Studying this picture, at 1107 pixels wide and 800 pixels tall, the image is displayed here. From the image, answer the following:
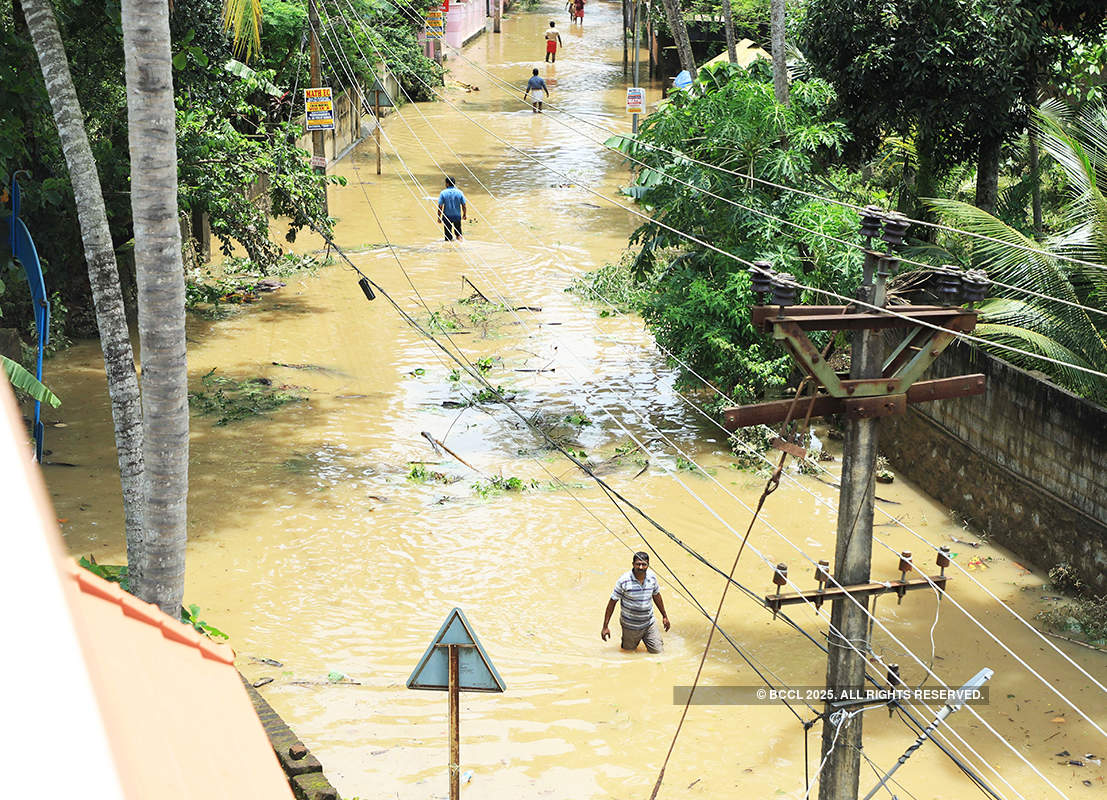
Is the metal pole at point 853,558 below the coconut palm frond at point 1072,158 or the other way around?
below

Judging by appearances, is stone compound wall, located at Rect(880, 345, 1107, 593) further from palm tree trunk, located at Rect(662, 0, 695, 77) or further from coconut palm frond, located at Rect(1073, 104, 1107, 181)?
palm tree trunk, located at Rect(662, 0, 695, 77)

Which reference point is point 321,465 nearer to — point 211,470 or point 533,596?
point 211,470

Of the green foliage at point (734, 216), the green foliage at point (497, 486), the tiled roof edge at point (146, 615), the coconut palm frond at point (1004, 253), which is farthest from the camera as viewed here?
the green foliage at point (734, 216)

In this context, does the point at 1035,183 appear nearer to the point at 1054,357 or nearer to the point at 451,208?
the point at 1054,357

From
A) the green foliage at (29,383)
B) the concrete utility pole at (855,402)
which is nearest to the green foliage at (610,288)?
the green foliage at (29,383)

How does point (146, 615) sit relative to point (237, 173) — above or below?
below

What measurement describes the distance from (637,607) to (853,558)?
3.45 m

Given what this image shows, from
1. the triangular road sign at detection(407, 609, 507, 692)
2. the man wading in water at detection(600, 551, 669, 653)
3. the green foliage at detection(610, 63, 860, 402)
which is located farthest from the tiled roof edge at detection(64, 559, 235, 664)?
the green foliage at detection(610, 63, 860, 402)

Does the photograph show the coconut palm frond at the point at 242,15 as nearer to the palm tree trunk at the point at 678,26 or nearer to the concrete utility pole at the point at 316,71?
the concrete utility pole at the point at 316,71

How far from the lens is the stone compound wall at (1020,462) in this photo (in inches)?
477

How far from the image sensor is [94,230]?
9.39 metres

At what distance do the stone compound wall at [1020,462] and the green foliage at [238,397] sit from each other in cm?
857

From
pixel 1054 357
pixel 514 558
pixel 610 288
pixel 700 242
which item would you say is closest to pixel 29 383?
pixel 700 242

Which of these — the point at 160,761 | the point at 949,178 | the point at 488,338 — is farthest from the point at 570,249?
the point at 160,761
